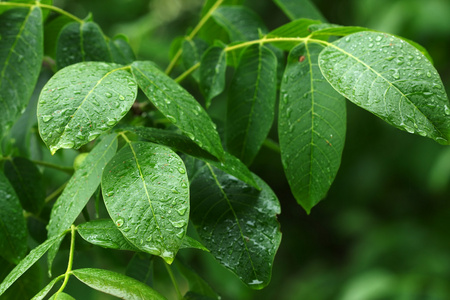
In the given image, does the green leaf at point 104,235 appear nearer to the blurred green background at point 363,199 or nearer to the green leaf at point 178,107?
the green leaf at point 178,107

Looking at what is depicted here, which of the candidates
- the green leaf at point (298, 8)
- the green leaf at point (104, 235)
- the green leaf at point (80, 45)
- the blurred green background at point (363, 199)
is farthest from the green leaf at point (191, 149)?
the blurred green background at point (363, 199)

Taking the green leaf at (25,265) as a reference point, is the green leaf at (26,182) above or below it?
below

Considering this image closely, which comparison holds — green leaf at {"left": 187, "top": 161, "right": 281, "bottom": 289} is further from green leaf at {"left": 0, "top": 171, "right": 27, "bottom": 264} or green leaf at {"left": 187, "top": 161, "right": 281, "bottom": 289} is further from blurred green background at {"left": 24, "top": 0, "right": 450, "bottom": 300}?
blurred green background at {"left": 24, "top": 0, "right": 450, "bottom": 300}

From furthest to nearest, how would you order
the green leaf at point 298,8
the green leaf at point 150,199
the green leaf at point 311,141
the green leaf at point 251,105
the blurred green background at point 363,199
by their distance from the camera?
the blurred green background at point 363,199, the green leaf at point 298,8, the green leaf at point 251,105, the green leaf at point 311,141, the green leaf at point 150,199

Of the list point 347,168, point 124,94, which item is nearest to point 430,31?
point 347,168

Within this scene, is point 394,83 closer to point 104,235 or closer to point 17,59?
point 104,235

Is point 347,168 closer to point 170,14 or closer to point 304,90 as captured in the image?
point 170,14

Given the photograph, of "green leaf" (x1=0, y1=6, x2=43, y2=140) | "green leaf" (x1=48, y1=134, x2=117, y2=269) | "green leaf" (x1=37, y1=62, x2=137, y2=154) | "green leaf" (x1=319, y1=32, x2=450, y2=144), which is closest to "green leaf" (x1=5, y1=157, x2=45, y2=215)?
"green leaf" (x1=0, y1=6, x2=43, y2=140)
